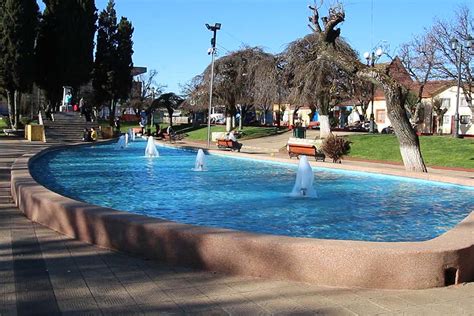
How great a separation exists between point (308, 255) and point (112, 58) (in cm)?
5173

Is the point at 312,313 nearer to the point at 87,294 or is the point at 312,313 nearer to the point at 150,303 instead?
the point at 150,303

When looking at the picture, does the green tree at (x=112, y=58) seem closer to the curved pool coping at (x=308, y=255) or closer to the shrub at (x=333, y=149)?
the shrub at (x=333, y=149)

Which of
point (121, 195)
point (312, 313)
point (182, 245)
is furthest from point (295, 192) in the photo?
point (312, 313)

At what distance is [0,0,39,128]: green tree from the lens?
3825cm

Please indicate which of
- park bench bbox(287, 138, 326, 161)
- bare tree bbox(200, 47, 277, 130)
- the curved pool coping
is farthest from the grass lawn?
the curved pool coping

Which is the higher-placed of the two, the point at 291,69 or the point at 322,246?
the point at 291,69

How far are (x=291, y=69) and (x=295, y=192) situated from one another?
26495 mm

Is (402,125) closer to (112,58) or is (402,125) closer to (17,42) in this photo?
(17,42)

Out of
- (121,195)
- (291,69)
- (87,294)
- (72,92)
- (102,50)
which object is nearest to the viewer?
(87,294)

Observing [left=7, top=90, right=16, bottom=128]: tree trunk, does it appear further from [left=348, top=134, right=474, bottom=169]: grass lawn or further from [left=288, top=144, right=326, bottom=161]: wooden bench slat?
[left=348, top=134, right=474, bottom=169]: grass lawn

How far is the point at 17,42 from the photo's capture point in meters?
38.4

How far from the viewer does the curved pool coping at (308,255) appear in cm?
480

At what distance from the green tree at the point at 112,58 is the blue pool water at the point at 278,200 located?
37866mm

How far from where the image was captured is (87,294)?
4.58 metres
